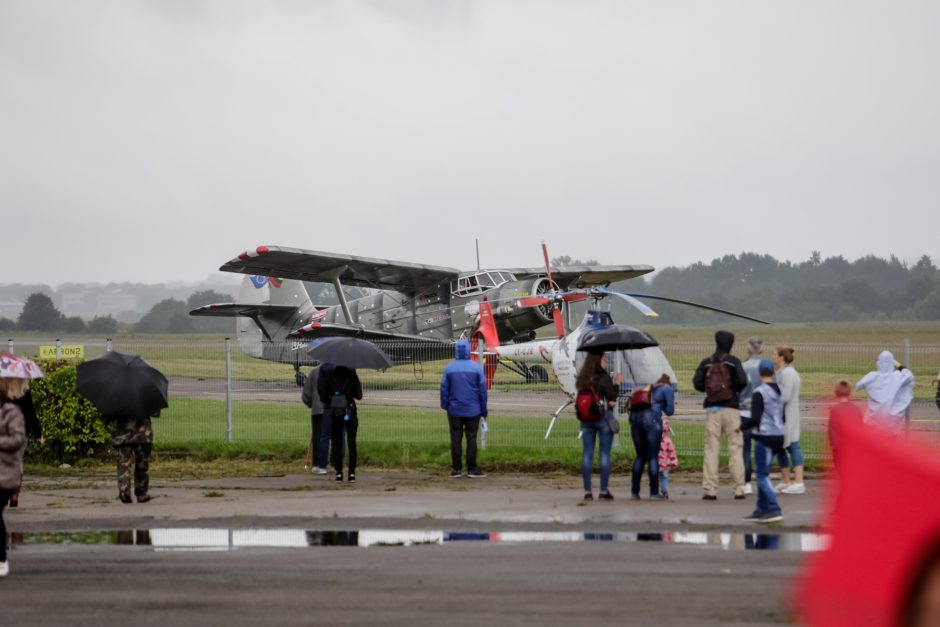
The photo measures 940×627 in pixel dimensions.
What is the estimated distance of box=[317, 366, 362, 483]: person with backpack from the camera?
629 inches

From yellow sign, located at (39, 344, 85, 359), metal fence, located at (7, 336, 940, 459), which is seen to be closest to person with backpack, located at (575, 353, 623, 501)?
metal fence, located at (7, 336, 940, 459)

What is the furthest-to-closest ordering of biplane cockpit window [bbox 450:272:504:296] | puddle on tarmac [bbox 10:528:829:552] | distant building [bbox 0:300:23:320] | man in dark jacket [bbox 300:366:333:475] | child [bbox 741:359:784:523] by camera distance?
distant building [bbox 0:300:23:320]
biplane cockpit window [bbox 450:272:504:296]
man in dark jacket [bbox 300:366:333:475]
child [bbox 741:359:784:523]
puddle on tarmac [bbox 10:528:829:552]

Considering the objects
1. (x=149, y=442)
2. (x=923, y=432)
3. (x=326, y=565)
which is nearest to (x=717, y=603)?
(x=326, y=565)

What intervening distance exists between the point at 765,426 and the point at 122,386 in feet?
23.0

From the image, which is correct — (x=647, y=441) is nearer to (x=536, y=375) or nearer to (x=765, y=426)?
(x=765, y=426)

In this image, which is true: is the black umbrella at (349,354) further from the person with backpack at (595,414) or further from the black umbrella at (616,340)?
the person with backpack at (595,414)

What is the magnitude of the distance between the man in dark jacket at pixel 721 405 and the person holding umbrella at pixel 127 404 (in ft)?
19.7

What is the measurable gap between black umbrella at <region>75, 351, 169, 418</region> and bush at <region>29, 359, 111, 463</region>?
413cm

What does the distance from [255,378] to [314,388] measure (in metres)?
10.2

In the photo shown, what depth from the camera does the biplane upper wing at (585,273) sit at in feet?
127

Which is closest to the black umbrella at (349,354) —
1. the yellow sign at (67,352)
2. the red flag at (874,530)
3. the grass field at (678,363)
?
the grass field at (678,363)

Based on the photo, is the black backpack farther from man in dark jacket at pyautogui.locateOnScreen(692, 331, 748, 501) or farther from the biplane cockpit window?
the biplane cockpit window

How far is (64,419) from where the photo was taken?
18.4 meters

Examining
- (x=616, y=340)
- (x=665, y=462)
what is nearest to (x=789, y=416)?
(x=665, y=462)
